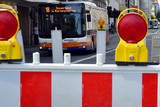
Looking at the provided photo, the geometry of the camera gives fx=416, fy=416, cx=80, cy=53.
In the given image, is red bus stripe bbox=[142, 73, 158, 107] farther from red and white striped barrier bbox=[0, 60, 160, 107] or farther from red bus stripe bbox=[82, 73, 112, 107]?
red bus stripe bbox=[82, 73, 112, 107]

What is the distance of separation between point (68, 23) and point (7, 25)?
19.4m

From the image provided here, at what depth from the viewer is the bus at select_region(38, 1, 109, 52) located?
22.8m

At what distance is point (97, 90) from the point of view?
3582mm

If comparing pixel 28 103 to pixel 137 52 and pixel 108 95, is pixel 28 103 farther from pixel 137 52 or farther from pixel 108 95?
pixel 137 52

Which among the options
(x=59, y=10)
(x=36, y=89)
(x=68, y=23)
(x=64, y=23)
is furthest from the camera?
(x=59, y=10)

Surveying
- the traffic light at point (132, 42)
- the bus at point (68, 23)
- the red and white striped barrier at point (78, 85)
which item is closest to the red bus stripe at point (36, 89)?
the red and white striped barrier at point (78, 85)

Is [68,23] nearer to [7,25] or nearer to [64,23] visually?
[64,23]

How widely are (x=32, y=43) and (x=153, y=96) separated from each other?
33813mm

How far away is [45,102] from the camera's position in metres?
3.65

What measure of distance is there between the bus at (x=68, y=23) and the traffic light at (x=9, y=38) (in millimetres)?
19071

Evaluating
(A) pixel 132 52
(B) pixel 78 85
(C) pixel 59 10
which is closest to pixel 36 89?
(B) pixel 78 85

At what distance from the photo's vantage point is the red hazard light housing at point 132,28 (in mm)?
3574

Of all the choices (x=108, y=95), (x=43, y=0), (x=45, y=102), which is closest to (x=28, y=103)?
(x=45, y=102)

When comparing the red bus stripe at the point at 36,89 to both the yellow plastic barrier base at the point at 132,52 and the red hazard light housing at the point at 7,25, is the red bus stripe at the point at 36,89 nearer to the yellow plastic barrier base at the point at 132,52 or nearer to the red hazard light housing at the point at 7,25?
the red hazard light housing at the point at 7,25
